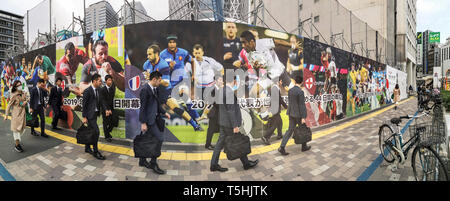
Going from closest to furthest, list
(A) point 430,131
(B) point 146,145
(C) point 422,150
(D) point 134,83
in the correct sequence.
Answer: (C) point 422,150, (A) point 430,131, (B) point 146,145, (D) point 134,83

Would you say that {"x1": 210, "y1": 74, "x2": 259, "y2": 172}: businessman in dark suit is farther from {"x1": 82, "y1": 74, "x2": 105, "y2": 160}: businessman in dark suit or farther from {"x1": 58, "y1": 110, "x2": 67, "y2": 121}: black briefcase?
{"x1": 58, "y1": 110, "x2": 67, "y2": 121}: black briefcase

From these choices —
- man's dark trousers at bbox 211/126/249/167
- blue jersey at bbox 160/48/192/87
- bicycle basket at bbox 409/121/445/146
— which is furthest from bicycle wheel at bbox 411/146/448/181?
blue jersey at bbox 160/48/192/87

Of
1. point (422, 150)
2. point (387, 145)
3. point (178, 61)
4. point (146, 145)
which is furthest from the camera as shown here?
point (178, 61)

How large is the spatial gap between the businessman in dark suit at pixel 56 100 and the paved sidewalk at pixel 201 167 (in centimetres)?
192

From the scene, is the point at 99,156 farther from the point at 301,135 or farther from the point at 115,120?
the point at 301,135

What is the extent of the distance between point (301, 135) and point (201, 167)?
2.46 metres

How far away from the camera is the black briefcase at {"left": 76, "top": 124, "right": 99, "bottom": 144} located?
3818 millimetres

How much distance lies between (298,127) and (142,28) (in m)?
4.32

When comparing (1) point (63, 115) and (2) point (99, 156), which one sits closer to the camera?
(2) point (99, 156)

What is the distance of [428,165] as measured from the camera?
2508mm

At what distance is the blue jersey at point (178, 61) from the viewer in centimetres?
378

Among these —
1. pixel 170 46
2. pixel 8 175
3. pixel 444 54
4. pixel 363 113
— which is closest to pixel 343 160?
pixel 170 46

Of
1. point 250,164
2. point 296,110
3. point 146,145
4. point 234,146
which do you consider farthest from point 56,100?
point 296,110

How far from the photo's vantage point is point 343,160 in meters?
3.54
